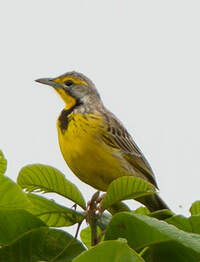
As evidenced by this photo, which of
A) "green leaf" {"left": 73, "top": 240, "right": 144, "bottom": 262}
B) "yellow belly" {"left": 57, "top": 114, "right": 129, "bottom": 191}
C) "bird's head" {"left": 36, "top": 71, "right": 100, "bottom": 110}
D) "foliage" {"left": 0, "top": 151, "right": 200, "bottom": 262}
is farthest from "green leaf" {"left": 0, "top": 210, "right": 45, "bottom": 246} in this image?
"bird's head" {"left": 36, "top": 71, "right": 100, "bottom": 110}

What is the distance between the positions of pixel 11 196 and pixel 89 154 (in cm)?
316

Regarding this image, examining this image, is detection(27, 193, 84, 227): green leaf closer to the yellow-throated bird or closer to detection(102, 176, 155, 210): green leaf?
detection(102, 176, 155, 210): green leaf

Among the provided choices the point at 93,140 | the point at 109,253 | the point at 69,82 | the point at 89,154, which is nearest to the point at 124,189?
the point at 109,253

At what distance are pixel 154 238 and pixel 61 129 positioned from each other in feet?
11.5

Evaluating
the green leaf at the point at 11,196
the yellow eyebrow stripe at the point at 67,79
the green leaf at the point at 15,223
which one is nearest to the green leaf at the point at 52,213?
the green leaf at the point at 15,223

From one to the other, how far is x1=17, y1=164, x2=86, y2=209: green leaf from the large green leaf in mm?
309

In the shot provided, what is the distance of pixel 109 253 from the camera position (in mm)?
1794

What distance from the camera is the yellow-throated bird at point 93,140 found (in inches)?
215

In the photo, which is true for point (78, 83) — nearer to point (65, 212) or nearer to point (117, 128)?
point (117, 128)

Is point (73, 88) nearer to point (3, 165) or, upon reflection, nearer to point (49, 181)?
point (49, 181)

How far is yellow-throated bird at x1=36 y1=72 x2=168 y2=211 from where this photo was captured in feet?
17.9

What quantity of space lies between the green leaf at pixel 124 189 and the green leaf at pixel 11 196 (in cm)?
46

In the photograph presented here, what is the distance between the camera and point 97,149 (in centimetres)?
559

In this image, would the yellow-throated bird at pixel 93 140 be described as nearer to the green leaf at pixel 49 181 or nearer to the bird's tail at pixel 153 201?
the bird's tail at pixel 153 201
